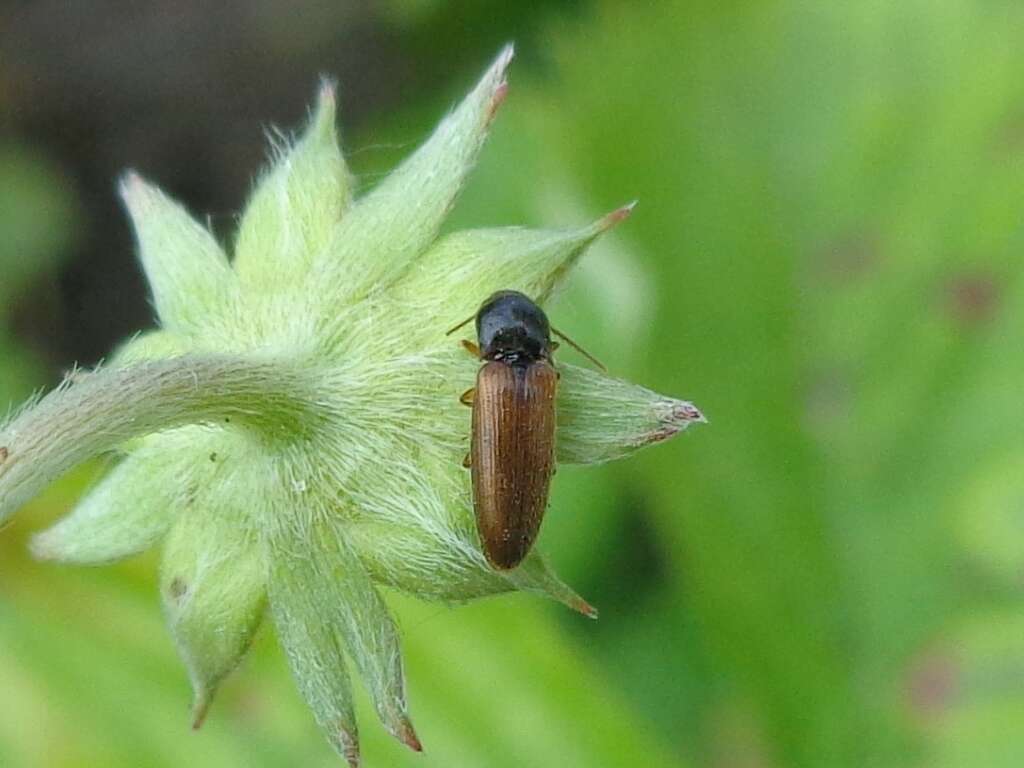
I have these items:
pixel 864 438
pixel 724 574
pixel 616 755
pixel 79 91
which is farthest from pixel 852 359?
pixel 79 91

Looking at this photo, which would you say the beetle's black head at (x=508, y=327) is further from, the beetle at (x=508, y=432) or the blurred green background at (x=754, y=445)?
the blurred green background at (x=754, y=445)

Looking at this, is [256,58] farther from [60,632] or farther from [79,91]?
[60,632]

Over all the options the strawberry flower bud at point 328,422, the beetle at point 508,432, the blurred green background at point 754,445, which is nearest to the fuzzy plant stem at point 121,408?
the strawberry flower bud at point 328,422

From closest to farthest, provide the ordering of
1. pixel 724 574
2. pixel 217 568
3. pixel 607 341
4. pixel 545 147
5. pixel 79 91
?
pixel 217 568, pixel 607 341, pixel 724 574, pixel 545 147, pixel 79 91

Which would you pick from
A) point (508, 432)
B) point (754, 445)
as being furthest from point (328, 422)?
point (754, 445)

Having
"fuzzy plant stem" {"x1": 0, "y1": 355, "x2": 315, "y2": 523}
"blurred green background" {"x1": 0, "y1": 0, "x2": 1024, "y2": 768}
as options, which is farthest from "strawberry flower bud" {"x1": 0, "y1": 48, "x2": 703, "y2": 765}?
"blurred green background" {"x1": 0, "y1": 0, "x2": 1024, "y2": 768}

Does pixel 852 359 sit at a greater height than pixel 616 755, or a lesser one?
greater
